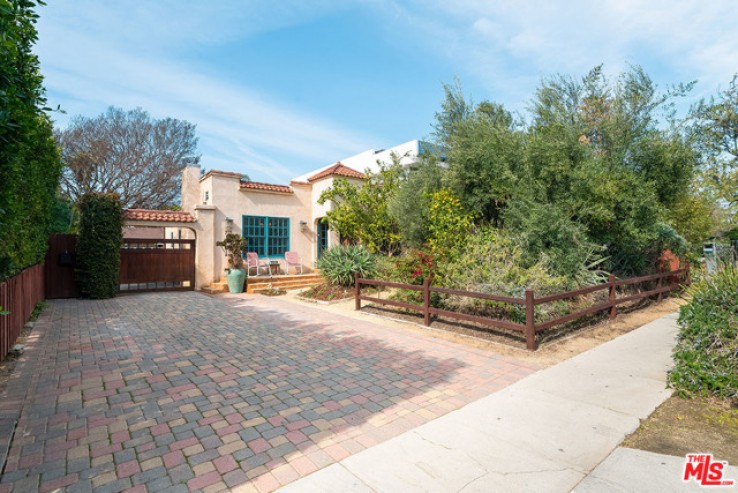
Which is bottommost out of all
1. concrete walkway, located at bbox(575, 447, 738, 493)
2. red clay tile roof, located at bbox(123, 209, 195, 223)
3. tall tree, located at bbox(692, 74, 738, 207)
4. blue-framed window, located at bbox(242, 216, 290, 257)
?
concrete walkway, located at bbox(575, 447, 738, 493)

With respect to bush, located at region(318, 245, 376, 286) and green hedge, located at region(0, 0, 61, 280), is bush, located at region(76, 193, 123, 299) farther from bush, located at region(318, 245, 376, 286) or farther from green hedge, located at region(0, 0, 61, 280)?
bush, located at region(318, 245, 376, 286)

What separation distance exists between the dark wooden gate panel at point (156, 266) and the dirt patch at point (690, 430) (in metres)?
13.3

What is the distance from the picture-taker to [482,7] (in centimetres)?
727

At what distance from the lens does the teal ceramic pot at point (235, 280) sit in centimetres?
1212

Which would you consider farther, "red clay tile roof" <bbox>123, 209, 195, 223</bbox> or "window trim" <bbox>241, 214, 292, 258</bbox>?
"window trim" <bbox>241, 214, 292, 258</bbox>

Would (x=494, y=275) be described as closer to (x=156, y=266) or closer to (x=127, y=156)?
(x=156, y=266)

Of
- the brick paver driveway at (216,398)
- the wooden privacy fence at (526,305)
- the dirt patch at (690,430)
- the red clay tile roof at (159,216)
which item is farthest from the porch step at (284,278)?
the dirt patch at (690,430)

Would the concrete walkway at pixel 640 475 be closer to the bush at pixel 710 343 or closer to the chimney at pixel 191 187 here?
the bush at pixel 710 343

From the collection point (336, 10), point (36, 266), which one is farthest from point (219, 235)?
point (336, 10)

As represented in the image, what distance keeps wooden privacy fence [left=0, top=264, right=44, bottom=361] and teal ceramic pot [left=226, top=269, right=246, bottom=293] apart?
5.16m

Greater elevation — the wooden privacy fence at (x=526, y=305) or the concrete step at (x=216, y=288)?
the wooden privacy fence at (x=526, y=305)

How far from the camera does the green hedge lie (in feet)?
7.99

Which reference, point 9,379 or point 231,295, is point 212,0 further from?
point 231,295

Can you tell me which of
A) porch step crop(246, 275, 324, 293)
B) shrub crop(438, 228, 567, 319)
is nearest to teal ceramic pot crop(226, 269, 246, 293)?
porch step crop(246, 275, 324, 293)
